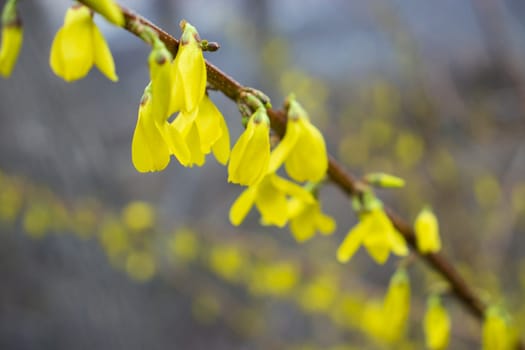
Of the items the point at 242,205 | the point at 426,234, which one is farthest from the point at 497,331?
the point at 242,205

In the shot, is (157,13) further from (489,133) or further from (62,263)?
(489,133)

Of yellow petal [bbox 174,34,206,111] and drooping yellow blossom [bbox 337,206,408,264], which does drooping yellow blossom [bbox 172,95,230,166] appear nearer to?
yellow petal [bbox 174,34,206,111]

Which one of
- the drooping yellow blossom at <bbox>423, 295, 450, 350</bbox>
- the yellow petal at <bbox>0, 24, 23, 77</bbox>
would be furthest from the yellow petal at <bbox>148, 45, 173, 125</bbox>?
the drooping yellow blossom at <bbox>423, 295, 450, 350</bbox>

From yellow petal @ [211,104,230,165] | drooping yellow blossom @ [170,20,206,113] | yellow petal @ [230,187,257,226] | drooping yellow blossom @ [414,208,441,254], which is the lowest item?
drooping yellow blossom @ [414,208,441,254]

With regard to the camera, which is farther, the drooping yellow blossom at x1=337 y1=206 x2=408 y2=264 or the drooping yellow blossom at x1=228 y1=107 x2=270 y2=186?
the drooping yellow blossom at x1=337 y1=206 x2=408 y2=264

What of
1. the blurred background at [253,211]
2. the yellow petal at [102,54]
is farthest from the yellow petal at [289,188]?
the blurred background at [253,211]

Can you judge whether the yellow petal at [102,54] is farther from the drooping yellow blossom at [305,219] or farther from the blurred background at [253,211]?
the blurred background at [253,211]

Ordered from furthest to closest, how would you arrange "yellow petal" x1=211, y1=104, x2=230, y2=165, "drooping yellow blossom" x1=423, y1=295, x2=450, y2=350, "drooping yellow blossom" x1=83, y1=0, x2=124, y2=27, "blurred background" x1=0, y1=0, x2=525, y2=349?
1. "blurred background" x1=0, y1=0, x2=525, y2=349
2. "drooping yellow blossom" x1=423, y1=295, x2=450, y2=350
3. "yellow petal" x1=211, y1=104, x2=230, y2=165
4. "drooping yellow blossom" x1=83, y1=0, x2=124, y2=27
